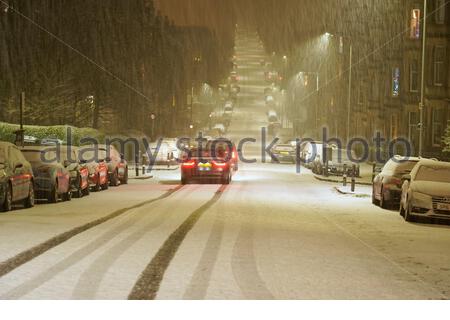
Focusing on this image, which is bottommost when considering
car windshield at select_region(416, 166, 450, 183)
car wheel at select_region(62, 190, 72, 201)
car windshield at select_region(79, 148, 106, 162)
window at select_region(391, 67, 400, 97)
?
car wheel at select_region(62, 190, 72, 201)

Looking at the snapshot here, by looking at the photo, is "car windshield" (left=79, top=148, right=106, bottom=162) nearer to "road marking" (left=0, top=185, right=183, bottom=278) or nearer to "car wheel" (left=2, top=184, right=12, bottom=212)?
"car wheel" (left=2, top=184, right=12, bottom=212)

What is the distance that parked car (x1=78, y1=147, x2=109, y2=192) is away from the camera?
28.1 metres

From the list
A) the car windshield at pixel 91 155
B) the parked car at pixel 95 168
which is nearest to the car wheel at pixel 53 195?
the parked car at pixel 95 168

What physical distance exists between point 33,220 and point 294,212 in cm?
696

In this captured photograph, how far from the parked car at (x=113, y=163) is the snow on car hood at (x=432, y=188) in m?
14.7

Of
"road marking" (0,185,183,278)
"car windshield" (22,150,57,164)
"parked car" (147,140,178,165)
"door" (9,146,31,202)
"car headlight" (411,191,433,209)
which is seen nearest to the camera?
"road marking" (0,185,183,278)

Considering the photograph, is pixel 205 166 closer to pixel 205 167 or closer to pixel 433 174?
pixel 205 167

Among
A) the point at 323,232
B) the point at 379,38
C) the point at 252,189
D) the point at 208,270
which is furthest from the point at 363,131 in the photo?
the point at 208,270

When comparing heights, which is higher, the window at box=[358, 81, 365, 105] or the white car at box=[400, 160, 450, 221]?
the window at box=[358, 81, 365, 105]

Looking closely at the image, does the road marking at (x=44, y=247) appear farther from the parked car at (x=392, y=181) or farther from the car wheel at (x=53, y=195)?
the parked car at (x=392, y=181)

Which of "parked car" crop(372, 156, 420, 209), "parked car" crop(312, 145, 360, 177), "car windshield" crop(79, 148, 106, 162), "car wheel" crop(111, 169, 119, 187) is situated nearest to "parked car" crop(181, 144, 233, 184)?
"car wheel" crop(111, 169, 119, 187)

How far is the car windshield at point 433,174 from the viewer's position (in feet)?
65.5

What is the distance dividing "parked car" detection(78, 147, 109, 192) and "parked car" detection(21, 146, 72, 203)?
11.8 feet

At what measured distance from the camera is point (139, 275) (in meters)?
9.72
